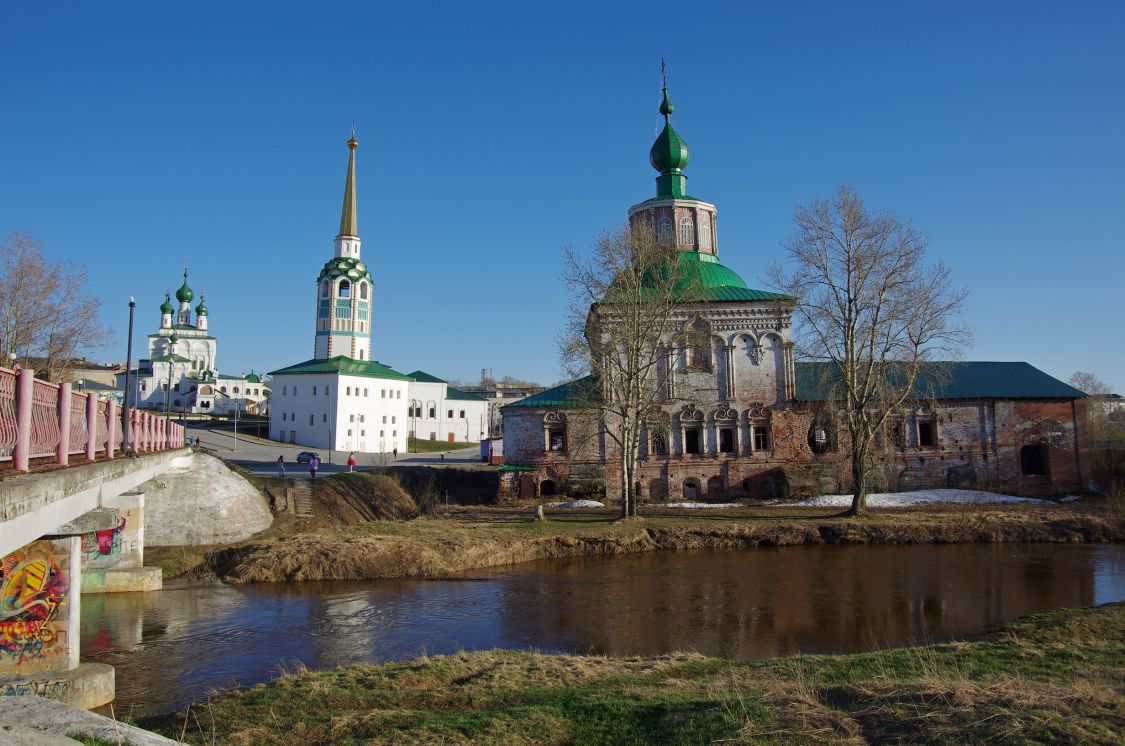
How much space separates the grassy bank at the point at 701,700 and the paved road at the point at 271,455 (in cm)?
3125

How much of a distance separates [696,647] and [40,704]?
976 centimetres

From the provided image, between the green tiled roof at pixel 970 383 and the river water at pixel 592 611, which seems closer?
the river water at pixel 592 611

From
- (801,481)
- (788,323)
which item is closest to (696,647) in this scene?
(801,481)

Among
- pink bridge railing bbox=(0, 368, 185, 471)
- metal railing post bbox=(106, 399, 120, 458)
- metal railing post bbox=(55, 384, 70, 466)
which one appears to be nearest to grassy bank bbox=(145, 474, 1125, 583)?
metal railing post bbox=(106, 399, 120, 458)

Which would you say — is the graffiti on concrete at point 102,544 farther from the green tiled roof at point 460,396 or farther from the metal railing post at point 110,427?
the green tiled roof at point 460,396

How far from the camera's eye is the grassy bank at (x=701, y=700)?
6.30 meters

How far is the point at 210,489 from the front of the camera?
25.0 metres

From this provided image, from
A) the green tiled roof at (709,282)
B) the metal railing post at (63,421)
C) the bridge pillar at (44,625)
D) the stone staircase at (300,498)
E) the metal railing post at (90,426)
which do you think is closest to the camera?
the metal railing post at (63,421)

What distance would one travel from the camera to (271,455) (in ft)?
172

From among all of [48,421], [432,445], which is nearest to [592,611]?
[48,421]

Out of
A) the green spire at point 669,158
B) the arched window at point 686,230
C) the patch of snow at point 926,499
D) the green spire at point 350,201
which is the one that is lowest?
the patch of snow at point 926,499

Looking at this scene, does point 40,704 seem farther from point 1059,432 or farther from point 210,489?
point 1059,432

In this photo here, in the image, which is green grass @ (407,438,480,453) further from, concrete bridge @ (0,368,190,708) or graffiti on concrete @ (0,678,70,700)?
graffiti on concrete @ (0,678,70,700)

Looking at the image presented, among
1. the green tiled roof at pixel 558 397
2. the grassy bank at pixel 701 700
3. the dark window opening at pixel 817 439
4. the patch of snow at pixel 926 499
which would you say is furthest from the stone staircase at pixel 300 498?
the dark window opening at pixel 817 439
